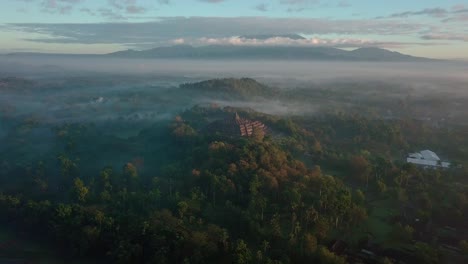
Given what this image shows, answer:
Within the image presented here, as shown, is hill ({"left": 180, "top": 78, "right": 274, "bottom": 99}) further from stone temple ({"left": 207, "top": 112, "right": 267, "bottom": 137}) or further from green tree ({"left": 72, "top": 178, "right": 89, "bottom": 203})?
green tree ({"left": 72, "top": 178, "right": 89, "bottom": 203})

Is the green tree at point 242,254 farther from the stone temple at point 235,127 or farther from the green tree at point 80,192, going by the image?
the stone temple at point 235,127

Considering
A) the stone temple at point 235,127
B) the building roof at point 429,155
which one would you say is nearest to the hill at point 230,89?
the stone temple at point 235,127

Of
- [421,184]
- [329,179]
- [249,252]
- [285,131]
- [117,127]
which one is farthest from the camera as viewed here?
[117,127]

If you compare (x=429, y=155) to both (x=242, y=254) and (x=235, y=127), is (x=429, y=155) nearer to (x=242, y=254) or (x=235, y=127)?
(x=235, y=127)

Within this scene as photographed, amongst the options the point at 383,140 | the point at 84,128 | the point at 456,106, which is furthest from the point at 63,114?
the point at 456,106

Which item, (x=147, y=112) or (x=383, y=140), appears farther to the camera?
(x=147, y=112)

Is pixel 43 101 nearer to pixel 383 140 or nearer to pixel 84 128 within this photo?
pixel 84 128
